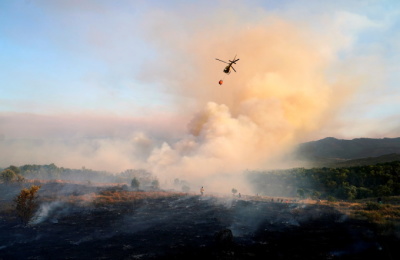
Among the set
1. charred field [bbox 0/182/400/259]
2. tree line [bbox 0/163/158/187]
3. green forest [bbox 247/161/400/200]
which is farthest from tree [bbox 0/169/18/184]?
green forest [bbox 247/161/400/200]

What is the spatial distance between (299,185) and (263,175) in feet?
105

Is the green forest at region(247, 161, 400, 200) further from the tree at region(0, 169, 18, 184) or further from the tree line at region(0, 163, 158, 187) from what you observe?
the tree at region(0, 169, 18, 184)

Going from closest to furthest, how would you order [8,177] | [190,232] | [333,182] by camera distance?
[190,232] < [333,182] < [8,177]

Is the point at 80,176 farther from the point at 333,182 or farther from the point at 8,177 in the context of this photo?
the point at 333,182

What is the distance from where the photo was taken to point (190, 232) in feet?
144

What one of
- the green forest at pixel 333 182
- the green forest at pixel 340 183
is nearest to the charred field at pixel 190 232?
the green forest at pixel 340 183

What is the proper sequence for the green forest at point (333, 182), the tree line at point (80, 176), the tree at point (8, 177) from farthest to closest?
the tree line at point (80, 176)
the tree at point (8, 177)
the green forest at point (333, 182)

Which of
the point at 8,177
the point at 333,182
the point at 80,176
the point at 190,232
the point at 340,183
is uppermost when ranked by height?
the point at 8,177

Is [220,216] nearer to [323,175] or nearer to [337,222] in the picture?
[337,222]

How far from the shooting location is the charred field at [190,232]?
1302 inches

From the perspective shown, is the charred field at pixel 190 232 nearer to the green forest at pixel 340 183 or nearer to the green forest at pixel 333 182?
the green forest at pixel 340 183

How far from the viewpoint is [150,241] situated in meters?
39.5

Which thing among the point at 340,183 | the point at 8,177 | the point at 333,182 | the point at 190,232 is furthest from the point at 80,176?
the point at 340,183

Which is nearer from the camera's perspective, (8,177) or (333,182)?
(333,182)
